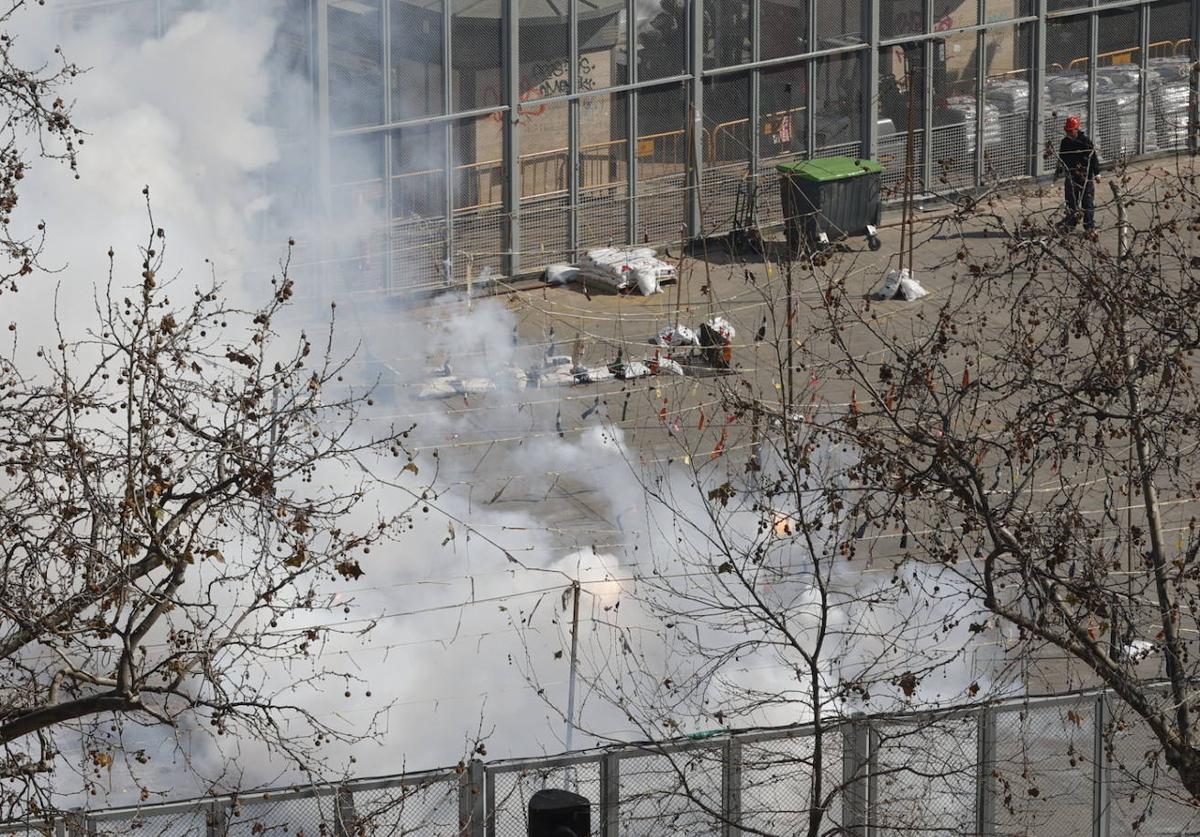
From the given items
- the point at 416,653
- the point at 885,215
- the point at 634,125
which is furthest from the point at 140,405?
the point at 885,215

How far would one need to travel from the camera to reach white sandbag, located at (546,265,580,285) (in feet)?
75.4

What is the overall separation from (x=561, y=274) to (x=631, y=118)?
2.12 m

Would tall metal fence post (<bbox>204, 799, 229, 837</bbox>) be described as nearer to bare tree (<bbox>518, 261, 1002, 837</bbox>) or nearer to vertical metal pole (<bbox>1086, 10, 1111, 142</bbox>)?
bare tree (<bbox>518, 261, 1002, 837</bbox>)

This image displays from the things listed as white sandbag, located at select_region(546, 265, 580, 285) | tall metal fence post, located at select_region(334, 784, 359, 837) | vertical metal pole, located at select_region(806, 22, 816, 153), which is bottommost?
tall metal fence post, located at select_region(334, 784, 359, 837)

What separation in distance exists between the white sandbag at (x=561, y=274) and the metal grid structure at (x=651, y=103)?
1.15 feet

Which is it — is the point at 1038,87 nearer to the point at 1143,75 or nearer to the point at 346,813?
the point at 1143,75

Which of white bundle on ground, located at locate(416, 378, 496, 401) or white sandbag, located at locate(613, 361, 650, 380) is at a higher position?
white sandbag, located at locate(613, 361, 650, 380)

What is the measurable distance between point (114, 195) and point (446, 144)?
5110 mm

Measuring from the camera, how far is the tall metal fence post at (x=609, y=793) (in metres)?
11.1

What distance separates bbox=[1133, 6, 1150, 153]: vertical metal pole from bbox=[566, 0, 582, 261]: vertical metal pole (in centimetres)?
790

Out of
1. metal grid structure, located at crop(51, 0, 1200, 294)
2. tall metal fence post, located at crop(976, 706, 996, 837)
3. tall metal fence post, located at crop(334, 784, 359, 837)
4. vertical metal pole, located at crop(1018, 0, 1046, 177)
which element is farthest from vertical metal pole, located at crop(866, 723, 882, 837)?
vertical metal pole, located at crop(1018, 0, 1046, 177)

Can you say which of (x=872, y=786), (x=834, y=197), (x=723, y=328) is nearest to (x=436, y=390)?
(x=723, y=328)

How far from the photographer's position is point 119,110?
19312mm

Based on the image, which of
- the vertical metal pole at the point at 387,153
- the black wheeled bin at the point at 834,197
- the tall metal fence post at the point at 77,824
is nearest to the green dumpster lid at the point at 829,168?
the black wheeled bin at the point at 834,197
